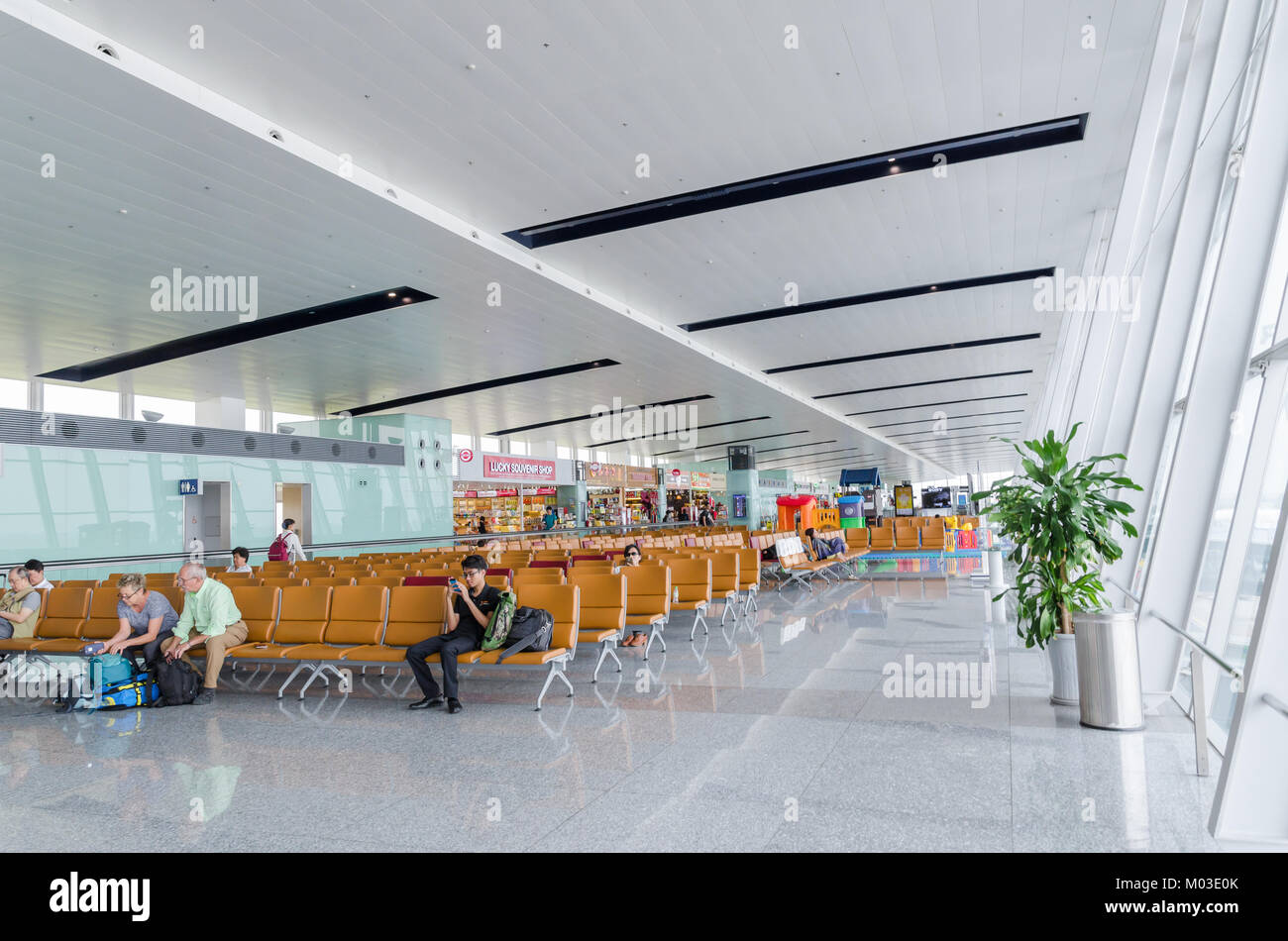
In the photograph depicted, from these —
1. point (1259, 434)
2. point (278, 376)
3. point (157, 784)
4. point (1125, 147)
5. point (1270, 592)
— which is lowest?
point (157, 784)

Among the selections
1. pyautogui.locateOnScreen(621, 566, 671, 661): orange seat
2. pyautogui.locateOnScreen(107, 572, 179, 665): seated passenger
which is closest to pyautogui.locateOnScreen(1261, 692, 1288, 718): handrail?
pyautogui.locateOnScreen(621, 566, 671, 661): orange seat

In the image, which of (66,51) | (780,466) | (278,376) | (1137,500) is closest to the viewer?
(66,51)

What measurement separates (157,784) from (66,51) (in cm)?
502

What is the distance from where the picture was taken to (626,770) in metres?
3.84

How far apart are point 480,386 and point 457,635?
46.7 feet

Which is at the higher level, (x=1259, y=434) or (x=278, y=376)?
(x=278, y=376)

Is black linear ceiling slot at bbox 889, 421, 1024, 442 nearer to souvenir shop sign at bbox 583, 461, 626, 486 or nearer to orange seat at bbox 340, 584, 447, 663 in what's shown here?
souvenir shop sign at bbox 583, 461, 626, 486

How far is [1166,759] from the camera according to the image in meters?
3.77

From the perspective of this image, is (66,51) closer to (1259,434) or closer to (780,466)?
(1259,434)

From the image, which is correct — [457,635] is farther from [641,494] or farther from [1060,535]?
[641,494]
